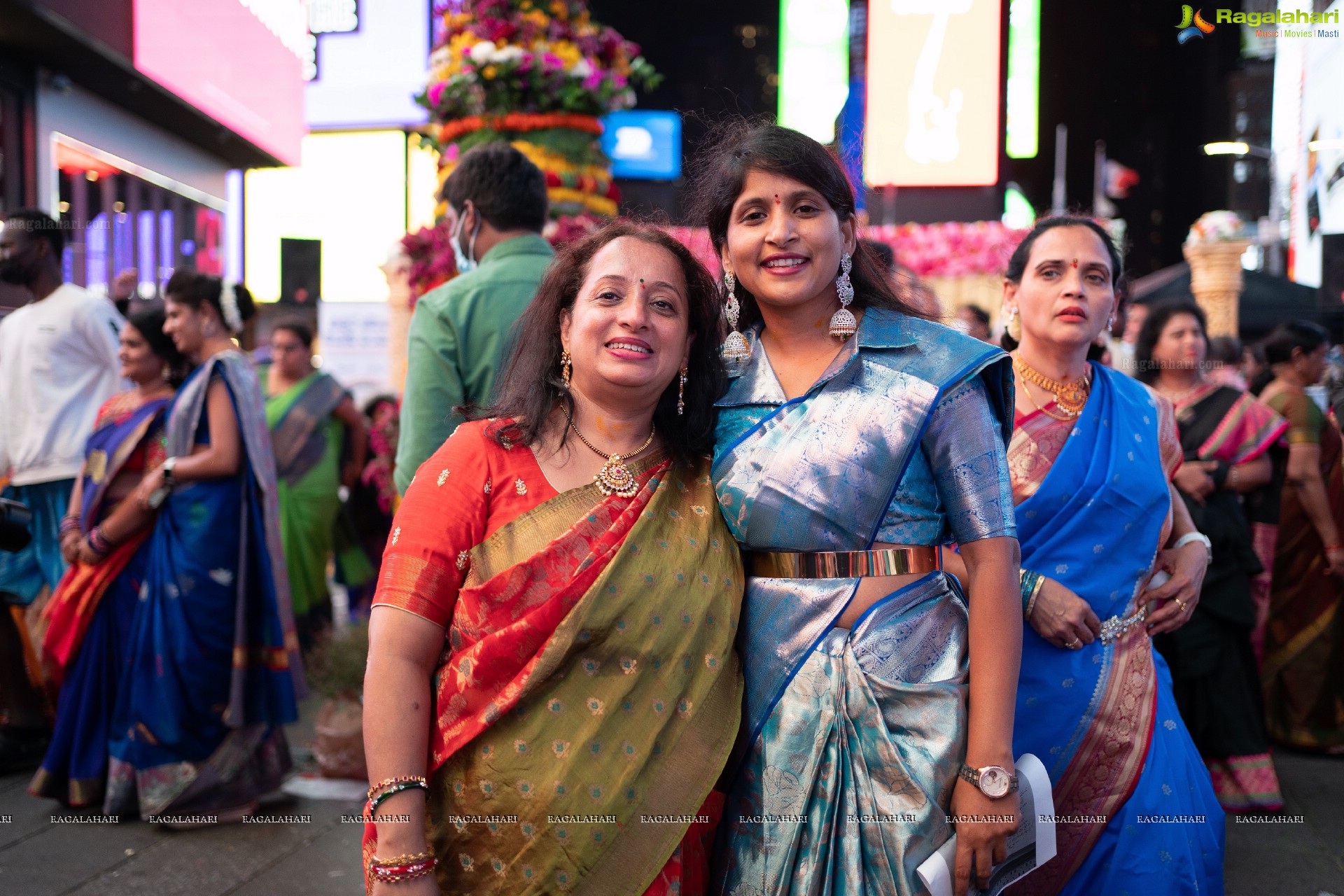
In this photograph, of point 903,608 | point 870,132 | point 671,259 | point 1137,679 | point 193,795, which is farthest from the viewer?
point 870,132

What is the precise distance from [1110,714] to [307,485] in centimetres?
436

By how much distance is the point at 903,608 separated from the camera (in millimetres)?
1588

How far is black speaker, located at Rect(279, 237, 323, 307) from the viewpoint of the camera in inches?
401

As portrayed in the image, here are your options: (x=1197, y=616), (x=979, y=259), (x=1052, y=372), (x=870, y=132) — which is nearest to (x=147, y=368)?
(x=1052, y=372)

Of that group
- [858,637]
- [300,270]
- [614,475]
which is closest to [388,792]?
[614,475]

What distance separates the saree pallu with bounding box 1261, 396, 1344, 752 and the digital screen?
11452 mm

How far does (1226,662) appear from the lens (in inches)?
143

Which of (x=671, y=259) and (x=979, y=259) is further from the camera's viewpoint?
(x=979, y=259)

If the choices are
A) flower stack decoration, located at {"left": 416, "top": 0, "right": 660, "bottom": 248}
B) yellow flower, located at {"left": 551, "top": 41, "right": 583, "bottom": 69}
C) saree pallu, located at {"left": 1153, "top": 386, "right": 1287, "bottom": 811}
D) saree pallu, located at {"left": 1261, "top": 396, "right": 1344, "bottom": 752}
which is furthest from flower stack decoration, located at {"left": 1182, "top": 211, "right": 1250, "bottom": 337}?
yellow flower, located at {"left": 551, "top": 41, "right": 583, "bottom": 69}

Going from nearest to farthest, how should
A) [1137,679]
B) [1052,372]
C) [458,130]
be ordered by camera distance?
[1137,679]
[1052,372]
[458,130]

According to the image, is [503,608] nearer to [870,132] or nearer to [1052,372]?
[1052,372]

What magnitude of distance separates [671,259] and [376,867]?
1065 millimetres

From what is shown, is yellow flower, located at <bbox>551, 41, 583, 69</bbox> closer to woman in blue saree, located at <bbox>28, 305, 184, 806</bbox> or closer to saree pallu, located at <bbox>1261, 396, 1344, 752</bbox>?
woman in blue saree, located at <bbox>28, 305, 184, 806</bbox>

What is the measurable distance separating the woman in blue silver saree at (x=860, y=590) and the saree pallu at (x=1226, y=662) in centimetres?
239
